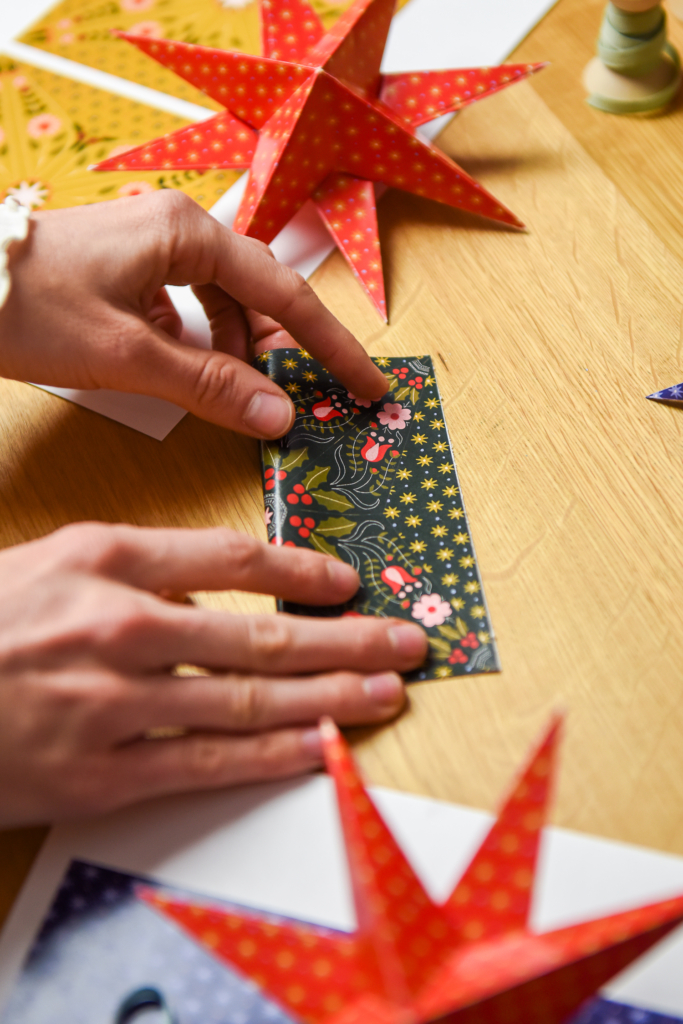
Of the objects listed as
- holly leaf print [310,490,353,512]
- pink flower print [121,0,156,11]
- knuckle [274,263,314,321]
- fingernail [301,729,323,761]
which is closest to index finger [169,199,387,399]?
knuckle [274,263,314,321]

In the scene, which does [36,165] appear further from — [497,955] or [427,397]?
[497,955]

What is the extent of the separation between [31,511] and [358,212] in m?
0.46

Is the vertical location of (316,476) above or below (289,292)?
below

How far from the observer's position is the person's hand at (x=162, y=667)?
1.71 ft

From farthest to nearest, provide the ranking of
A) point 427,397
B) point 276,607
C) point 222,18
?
1. point 222,18
2. point 427,397
3. point 276,607

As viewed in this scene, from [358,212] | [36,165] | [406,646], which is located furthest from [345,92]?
[406,646]

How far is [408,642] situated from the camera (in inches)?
23.5

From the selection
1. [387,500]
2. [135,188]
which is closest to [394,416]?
[387,500]

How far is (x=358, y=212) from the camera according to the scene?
0.80 m

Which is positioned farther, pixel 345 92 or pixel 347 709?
pixel 345 92

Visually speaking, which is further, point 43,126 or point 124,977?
point 43,126

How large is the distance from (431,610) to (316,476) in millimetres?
163

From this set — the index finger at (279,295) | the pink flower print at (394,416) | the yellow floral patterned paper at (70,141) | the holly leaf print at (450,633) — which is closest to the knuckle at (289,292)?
the index finger at (279,295)

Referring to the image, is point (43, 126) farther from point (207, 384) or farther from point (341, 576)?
point (341, 576)
